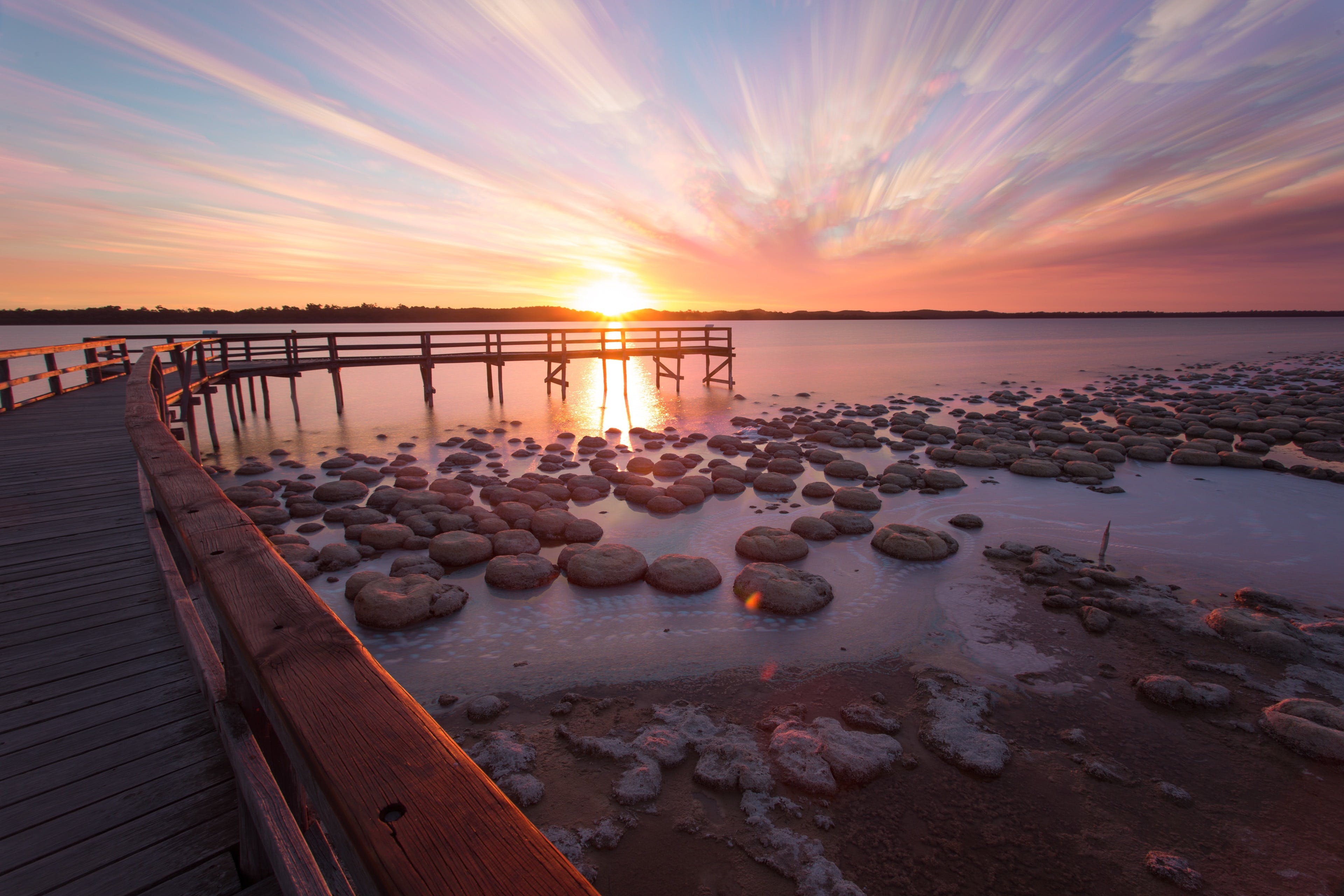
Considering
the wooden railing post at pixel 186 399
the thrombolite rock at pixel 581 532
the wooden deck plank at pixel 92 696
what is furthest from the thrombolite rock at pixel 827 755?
the wooden railing post at pixel 186 399

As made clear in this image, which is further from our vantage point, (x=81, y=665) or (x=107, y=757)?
(x=81, y=665)

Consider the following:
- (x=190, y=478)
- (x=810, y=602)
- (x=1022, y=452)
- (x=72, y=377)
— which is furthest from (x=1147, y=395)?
(x=72, y=377)

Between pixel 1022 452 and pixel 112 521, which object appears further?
pixel 1022 452

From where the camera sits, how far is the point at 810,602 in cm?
696

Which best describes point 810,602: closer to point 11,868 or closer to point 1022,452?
point 11,868

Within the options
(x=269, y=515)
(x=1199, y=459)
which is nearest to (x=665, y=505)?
(x=269, y=515)

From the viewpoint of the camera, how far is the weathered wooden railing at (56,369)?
876 centimetres

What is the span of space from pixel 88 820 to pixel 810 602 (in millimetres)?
6179

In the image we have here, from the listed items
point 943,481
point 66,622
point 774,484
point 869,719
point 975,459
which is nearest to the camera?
point 66,622

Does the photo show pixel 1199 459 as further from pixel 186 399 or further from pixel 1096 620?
pixel 186 399

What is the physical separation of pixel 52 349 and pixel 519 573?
958 centimetres

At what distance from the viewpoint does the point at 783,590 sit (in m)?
7.02

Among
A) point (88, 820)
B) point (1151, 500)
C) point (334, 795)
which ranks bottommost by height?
point (1151, 500)

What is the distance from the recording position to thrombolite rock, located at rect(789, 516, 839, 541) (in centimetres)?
918
